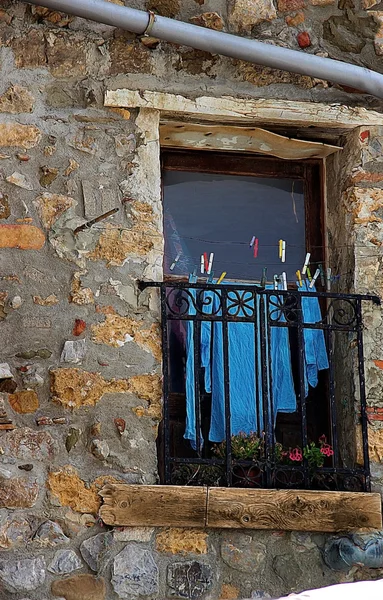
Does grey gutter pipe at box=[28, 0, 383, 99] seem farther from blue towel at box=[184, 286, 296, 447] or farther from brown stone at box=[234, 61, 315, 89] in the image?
blue towel at box=[184, 286, 296, 447]

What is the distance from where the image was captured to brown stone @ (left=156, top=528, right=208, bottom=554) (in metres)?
5.40

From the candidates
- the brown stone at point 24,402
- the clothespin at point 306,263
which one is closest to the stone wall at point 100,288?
the brown stone at point 24,402

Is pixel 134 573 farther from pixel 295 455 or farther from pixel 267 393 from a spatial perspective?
pixel 267 393

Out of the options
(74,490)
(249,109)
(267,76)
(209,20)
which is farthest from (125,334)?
(209,20)

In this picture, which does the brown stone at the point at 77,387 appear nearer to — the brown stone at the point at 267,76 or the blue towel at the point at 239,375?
the blue towel at the point at 239,375

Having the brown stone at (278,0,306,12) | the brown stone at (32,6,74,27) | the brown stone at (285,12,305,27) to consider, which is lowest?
the brown stone at (32,6,74,27)

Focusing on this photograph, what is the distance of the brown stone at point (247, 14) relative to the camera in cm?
605

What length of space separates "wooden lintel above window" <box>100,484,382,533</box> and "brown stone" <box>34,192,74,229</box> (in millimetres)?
1344

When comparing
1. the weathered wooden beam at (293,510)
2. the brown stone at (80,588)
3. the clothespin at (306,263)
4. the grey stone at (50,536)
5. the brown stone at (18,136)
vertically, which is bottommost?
the brown stone at (80,588)

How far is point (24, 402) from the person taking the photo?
5.46 metres

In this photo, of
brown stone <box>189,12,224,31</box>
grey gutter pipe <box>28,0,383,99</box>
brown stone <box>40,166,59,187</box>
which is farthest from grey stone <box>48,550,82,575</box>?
brown stone <box>189,12,224,31</box>

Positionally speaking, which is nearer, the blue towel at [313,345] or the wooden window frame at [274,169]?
the blue towel at [313,345]

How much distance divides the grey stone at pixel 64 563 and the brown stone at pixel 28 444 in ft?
1.48

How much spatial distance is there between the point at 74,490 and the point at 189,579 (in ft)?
2.25
